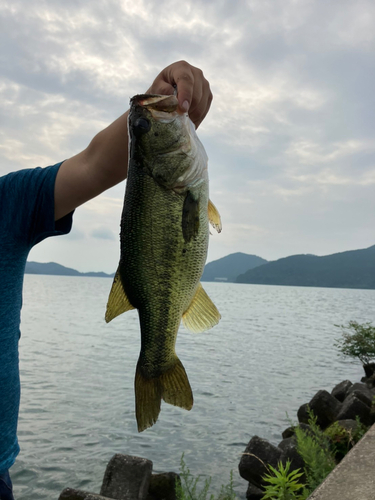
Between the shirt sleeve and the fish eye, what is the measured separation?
2.45 feet

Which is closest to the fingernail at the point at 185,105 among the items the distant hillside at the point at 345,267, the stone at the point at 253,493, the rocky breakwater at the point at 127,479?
the rocky breakwater at the point at 127,479

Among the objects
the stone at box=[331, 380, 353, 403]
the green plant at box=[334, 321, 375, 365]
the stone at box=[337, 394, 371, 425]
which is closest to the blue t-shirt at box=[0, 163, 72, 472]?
the stone at box=[337, 394, 371, 425]

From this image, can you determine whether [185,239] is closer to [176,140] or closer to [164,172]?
[164,172]

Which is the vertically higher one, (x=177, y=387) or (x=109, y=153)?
(x=109, y=153)

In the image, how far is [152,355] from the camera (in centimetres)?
184

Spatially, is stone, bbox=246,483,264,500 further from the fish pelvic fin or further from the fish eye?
the fish eye

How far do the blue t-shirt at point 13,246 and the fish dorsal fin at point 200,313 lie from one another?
3.17 feet

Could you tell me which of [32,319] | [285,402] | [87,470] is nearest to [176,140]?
[87,470]

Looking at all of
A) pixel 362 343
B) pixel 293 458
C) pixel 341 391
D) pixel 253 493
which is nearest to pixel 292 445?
pixel 293 458

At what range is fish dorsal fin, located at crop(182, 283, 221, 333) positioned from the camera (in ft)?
6.09

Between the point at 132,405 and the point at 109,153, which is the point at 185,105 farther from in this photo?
the point at 132,405

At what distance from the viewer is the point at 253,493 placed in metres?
9.22

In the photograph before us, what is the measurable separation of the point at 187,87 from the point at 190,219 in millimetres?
523

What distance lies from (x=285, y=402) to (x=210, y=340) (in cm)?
1652
